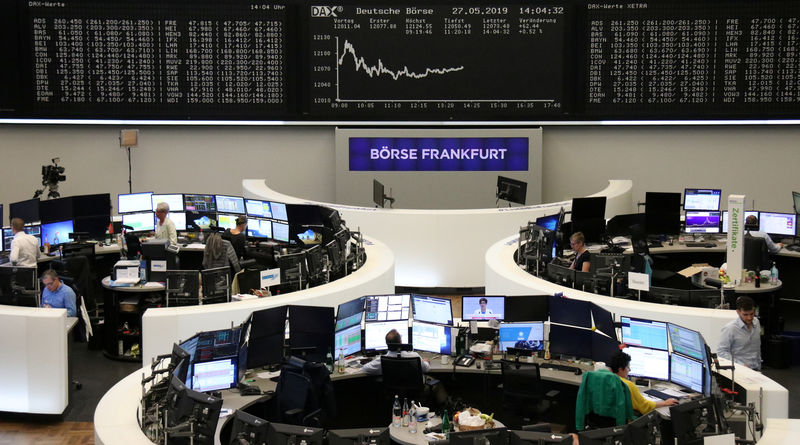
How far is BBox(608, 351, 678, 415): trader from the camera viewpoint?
7.64 metres

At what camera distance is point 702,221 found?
45.3 feet

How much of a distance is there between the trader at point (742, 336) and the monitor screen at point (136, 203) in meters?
8.15

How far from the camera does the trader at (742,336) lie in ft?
28.1

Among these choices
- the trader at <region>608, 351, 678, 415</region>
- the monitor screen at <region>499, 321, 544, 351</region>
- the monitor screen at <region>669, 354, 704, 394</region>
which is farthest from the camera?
the monitor screen at <region>499, 321, 544, 351</region>

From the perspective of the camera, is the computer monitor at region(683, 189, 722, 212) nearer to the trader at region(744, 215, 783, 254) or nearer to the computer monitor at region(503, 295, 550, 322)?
the trader at region(744, 215, 783, 254)

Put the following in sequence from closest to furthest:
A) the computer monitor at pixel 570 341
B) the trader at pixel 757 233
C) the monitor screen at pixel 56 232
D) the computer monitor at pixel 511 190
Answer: the computer monitor at pixel 570 341
the trader at pixel 757 233
the monitor screen at pixel 56 232
the computer monitor at pixel 511 190

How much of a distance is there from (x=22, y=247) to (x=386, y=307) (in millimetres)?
4951

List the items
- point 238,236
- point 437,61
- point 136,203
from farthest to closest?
1. point 437,61
2. point 136,203
3. point 238,236

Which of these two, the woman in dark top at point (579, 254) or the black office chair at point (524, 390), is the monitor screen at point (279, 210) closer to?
the woman in dark top at point (579, 254)

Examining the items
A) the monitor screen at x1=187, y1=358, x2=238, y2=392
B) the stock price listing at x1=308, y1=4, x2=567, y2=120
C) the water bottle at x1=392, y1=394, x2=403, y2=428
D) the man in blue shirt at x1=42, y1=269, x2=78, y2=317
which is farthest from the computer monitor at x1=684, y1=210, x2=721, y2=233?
the man in blue shirt at x1=42, y1=269, x2=78, y2=317

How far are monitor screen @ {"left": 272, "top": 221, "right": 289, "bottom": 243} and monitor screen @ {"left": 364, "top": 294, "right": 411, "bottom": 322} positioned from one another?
162 inches

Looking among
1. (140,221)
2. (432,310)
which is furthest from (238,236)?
(432,310)

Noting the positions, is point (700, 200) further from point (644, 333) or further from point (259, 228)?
point (259, 228)

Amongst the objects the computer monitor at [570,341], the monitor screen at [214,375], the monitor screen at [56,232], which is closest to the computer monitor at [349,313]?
the monitor screen at [214,375]
